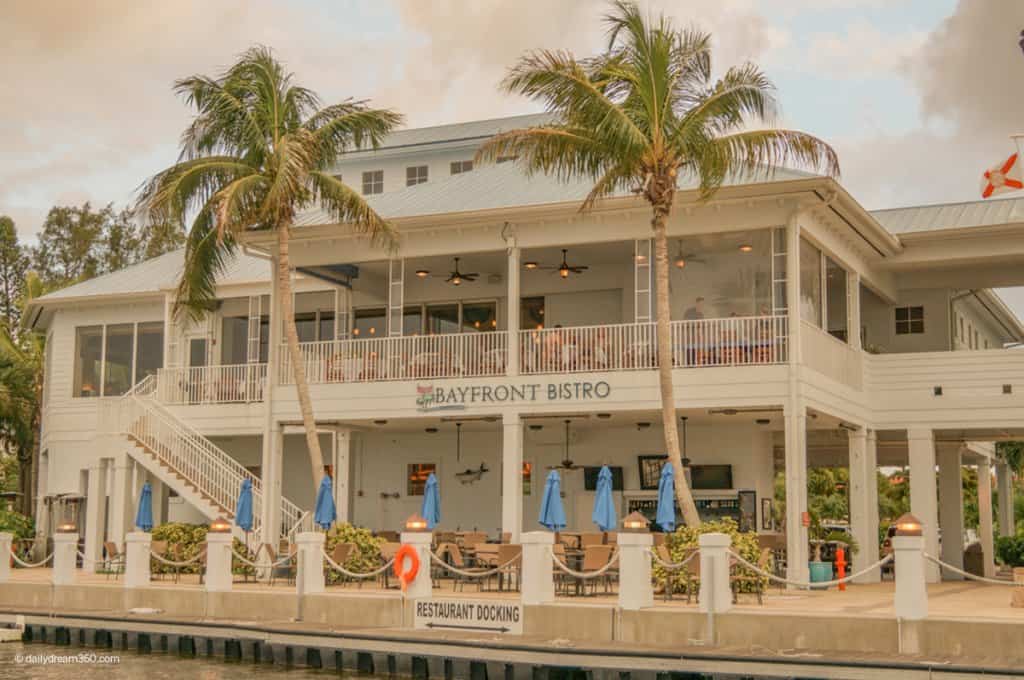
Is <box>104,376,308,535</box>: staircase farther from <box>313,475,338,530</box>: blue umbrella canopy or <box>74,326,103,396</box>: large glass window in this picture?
<box>74,326,103,396</box>: large glass window

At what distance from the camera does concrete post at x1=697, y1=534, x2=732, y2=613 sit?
15625 mm

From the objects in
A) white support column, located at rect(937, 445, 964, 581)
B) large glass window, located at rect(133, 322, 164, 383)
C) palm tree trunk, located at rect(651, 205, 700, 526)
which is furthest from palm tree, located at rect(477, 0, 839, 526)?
large glass window, located at rect(133, 322, 164, 383)

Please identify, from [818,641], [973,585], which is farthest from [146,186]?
[973,585]

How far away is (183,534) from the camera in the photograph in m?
25.2

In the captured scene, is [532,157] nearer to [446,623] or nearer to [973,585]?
[446,623]

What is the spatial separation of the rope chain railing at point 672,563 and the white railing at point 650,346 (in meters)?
4.63

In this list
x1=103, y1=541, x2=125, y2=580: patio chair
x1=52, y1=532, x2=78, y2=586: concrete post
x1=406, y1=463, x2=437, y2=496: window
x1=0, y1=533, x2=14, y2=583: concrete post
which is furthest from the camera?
x1=406, y1=463, x2=437, y2=496: window

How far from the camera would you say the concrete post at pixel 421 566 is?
18125 millimetres

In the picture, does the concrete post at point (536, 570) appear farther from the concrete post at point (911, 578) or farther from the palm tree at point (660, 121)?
the concrete post at point (911, 578)

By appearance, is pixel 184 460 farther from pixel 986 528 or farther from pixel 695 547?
pixel 986 528

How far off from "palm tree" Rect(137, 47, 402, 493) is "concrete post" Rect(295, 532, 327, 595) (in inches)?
132

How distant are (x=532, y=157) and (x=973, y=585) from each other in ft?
39.7

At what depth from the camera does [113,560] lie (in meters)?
25.4

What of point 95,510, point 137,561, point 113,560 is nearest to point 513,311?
point 137,561
